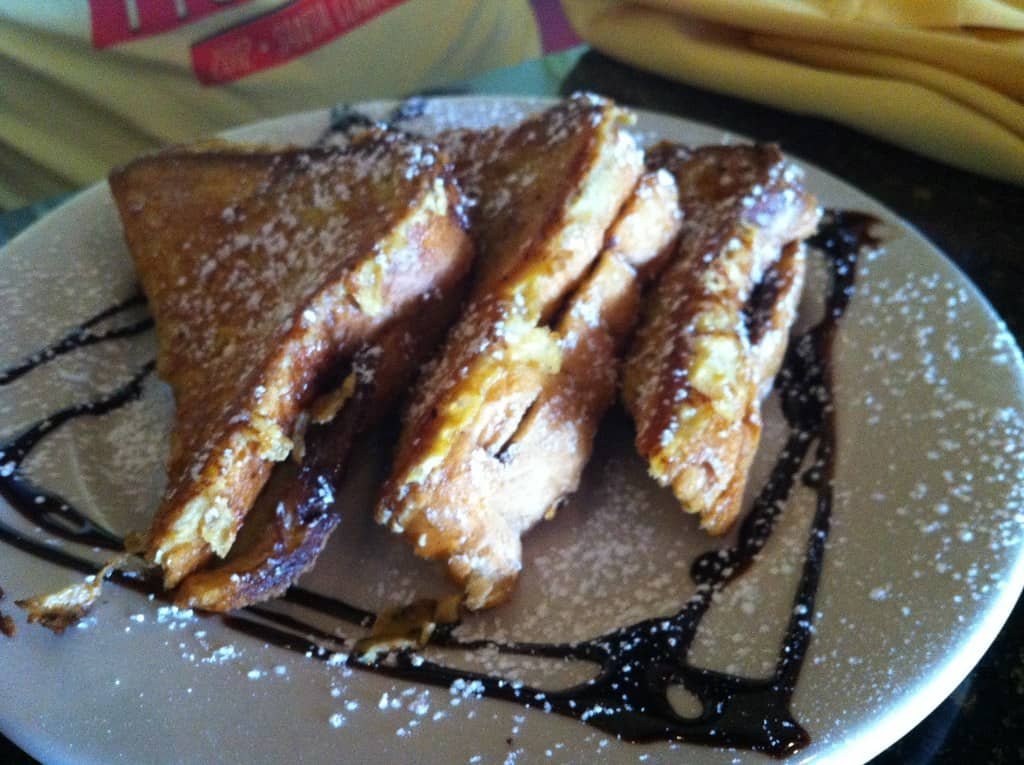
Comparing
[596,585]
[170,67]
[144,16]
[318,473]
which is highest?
[144,16]

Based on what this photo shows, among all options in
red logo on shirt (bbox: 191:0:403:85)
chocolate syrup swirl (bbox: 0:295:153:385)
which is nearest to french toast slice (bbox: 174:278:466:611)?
chocolate syrup swirl (bbox: 0:295:153:385)

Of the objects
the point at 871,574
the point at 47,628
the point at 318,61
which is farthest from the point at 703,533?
the point at 318,61

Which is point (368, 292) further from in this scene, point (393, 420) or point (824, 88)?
point (824, 88)

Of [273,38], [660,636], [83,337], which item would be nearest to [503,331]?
[660,636]

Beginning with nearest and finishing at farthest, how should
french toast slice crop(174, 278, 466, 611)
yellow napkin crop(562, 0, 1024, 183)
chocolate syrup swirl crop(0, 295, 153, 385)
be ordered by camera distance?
1. french toast slice crop(174, 278, 466, 611)
2. chocolate syrup swirl crop(0, 295, 153, 385)
3. yellow napkin crop(562, 0, 1024, 183)

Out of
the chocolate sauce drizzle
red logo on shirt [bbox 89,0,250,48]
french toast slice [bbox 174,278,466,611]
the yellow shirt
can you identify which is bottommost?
the chocolate sauce drizzle

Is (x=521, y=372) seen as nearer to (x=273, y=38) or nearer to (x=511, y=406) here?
(x=511, y=406)

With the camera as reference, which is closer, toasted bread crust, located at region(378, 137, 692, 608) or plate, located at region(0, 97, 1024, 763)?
plate, located at region(0, 97, 1024, 763)

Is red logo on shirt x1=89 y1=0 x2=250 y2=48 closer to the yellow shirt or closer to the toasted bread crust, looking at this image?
the yellow shirt

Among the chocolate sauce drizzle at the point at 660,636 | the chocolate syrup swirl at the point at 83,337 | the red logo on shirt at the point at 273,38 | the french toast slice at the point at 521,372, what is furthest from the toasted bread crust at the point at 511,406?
the red logo on shirt at the point at 273,38
